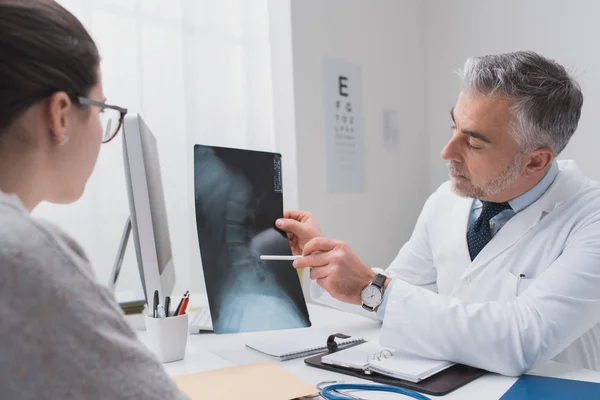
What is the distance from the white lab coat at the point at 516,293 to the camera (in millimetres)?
960

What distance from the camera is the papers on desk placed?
2.56 ft

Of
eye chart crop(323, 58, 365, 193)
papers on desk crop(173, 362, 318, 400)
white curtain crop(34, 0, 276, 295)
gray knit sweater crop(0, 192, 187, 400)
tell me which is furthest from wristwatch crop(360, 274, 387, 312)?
eye chart crop(323, 58, 365, 193)

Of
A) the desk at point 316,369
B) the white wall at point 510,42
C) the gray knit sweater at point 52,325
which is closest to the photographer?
the gray knit sweater at point 52,325

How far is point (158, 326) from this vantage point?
39.3 inches

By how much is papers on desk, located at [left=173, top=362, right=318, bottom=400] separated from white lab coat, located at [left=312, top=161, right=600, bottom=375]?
263 millimetres

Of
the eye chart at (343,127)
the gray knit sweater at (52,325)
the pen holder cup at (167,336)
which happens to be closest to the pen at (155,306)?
the pen holder cup at (167,336)

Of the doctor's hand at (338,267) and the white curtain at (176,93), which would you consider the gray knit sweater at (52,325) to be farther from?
the white curtain at (176,93)

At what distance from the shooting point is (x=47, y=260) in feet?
1.35

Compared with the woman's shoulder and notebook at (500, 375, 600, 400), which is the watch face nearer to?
notebook at (500, 375, 600, 400)

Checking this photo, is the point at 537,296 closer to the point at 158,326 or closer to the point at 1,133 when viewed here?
the point at 158,326

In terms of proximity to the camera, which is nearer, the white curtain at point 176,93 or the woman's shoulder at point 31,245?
the woman's shoulder at point 31,245

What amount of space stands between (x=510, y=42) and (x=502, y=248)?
1.56m

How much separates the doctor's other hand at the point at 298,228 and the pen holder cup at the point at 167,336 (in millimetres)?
307

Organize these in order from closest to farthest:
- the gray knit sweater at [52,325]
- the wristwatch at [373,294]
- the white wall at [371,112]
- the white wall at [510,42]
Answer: the gray knit sweater at [52,325]
the wristwatch at [373,294]
the white wall at [510,42]
the white wall at [371,112]
